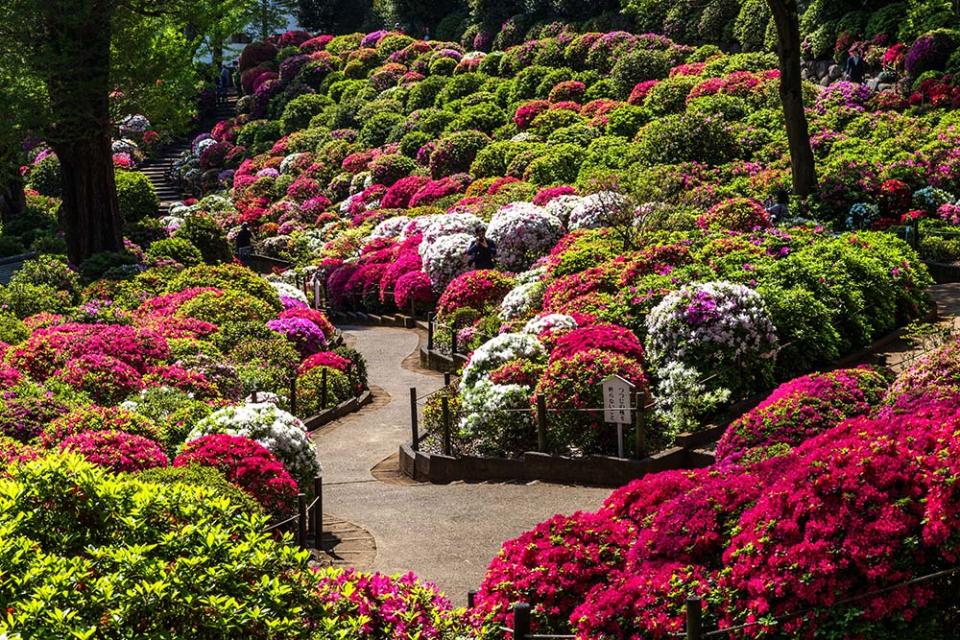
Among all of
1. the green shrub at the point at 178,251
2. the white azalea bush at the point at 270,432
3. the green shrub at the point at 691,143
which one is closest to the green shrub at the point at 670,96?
the green shrub at the point at 691,143

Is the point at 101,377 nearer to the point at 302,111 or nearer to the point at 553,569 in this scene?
the point at 553,569

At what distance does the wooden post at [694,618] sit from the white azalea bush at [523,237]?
647 inches

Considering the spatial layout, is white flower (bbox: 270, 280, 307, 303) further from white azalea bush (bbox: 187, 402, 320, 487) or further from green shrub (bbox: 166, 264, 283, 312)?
white azalea bush (bbox: 187, 402, 320, 487)

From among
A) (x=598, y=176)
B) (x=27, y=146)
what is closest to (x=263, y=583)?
(x=598, y=176)

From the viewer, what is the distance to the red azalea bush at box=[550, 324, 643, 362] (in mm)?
14484

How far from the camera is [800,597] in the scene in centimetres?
730

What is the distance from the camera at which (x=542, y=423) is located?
1368cm

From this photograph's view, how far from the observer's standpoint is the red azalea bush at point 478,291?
71.9 ft

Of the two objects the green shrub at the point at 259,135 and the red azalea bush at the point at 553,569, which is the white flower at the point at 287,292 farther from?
the green shrub at the point at 259,135

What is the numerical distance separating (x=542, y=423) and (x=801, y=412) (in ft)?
11.5

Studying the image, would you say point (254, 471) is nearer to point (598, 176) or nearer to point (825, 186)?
point (598, 176)

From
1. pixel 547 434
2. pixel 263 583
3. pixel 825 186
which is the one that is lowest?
pixel 547 434

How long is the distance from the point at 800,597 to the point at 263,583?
319cm

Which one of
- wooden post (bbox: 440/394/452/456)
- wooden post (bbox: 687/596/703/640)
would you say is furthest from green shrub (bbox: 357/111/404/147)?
wooden post (bbox: 687/596/703/640)
